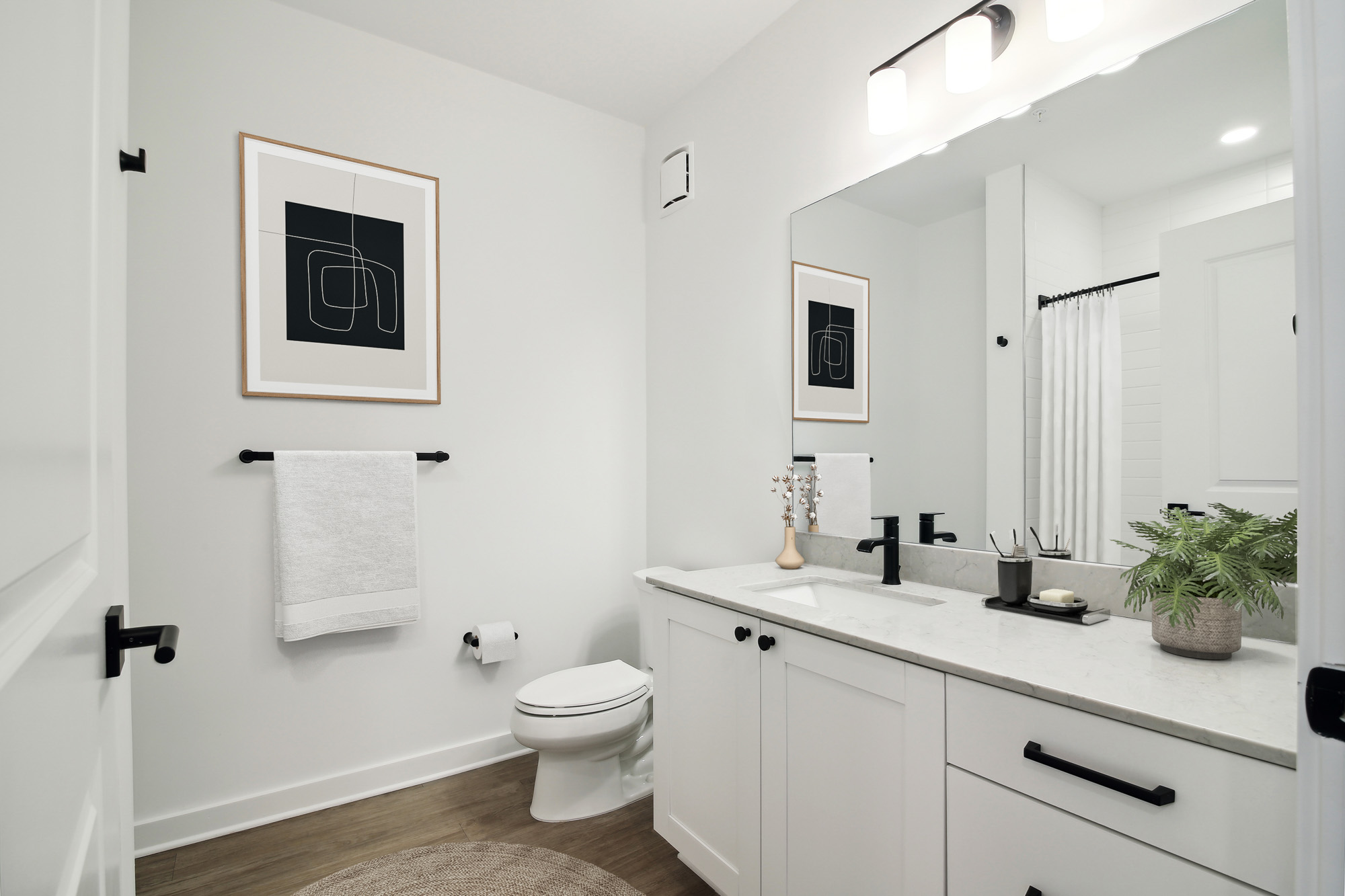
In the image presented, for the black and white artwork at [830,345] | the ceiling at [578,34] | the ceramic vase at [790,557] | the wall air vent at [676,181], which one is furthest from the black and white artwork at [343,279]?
the ceramic vase at [790,557]

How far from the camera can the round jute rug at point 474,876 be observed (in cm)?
174

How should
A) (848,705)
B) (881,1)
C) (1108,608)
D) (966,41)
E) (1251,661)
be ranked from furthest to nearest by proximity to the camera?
(881,1) → (966,41) → (1108,608) → (848,705) → (1251,661)

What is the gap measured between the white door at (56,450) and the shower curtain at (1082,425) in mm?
1634

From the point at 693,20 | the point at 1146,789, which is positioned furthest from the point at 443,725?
the point at 693,20

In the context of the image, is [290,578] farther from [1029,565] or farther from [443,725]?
[1029,565]

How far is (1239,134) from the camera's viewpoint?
1.21m

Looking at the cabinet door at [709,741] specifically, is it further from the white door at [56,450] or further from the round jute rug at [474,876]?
the white door at [56,450]

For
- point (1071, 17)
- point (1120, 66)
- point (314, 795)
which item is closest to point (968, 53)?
point (1071, 17)

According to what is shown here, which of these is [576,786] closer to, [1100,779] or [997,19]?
[1100,779]

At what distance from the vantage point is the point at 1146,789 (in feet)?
2.75

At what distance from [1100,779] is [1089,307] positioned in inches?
39.0

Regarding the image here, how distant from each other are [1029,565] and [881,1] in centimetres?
158

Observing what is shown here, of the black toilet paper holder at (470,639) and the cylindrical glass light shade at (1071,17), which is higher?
the cylindrical glass light shade at (1071,17)

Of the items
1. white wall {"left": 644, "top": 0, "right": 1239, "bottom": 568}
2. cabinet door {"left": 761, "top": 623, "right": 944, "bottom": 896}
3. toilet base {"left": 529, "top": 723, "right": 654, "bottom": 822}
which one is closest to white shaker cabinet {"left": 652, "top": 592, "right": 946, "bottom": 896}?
cabinet door {"left": 761, "top": 623, "right": 944, "bottom": 896}
